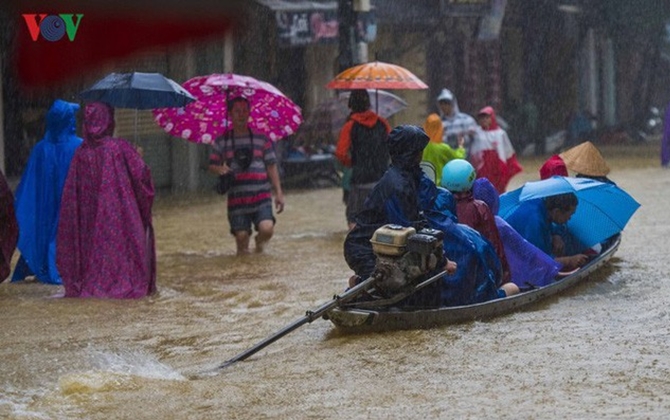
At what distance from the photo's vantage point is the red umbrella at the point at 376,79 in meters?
13.8

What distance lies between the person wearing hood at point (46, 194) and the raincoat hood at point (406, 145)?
4.00m

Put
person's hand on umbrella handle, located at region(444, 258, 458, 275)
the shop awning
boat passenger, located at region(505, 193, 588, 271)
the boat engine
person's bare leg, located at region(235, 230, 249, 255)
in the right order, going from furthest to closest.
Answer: the shop awning < person's bare leg, located at region(235, 230, 249, 255) < boat passenger, located at region(505, 193, 588, 271) < person's hand on umbrella handle, located at region(444, 258, 458, 275) < the boat engine

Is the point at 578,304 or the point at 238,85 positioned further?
the point at 238,85

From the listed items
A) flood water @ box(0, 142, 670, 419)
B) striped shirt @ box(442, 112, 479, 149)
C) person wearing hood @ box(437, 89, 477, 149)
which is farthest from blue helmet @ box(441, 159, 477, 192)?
striped shirt @ box(442, 112, 479, 149)

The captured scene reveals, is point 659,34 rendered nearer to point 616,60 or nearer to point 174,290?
point 616,60

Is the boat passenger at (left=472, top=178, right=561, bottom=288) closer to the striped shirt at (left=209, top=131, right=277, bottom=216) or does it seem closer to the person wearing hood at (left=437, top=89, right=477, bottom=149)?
the striped shirt at (left=209, top=131, right=277, bottom=216)

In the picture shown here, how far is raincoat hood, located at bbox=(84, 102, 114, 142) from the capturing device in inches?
441

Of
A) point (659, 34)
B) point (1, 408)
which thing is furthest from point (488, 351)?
point (659, 34)

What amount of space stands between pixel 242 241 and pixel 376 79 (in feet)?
6.73

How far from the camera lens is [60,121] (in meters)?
12.1

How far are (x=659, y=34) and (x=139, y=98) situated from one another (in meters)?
26.8

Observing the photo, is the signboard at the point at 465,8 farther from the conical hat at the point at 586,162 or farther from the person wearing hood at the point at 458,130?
the conical hat at the point at 586,162

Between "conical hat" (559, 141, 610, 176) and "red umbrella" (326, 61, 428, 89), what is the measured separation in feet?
7.84

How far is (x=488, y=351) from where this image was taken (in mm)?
8281
